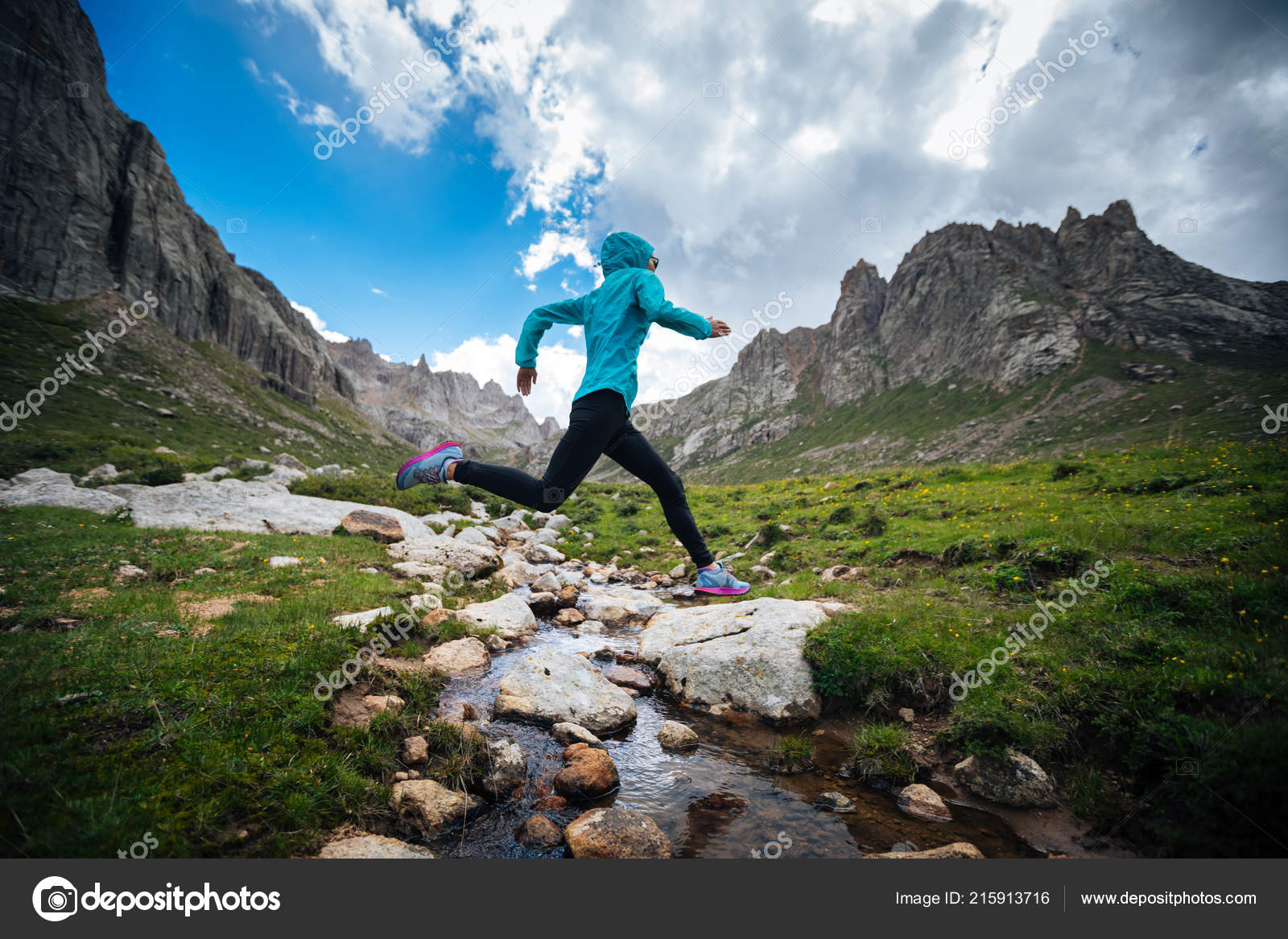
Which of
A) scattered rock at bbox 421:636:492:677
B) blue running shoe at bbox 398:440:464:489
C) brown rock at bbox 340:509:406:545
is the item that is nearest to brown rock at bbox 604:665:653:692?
scattered rock at bbox 421:636:492:677

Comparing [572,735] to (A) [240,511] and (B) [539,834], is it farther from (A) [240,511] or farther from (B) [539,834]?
(A) [240,511]

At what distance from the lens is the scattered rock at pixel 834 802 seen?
179 inches

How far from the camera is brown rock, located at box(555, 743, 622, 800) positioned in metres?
4.64

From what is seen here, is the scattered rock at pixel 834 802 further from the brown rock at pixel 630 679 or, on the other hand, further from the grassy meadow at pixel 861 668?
the brown rock at pixel 630 679

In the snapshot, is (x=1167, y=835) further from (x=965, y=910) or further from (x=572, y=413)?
(x=572, y=413)

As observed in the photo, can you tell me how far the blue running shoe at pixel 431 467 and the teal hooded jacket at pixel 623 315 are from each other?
2.14 meters

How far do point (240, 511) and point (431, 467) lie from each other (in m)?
12.6

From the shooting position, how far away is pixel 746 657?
7059 millimetres

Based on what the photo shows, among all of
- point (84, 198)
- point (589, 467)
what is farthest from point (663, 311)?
point (84, 198)

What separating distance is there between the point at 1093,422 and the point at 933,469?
116 metres

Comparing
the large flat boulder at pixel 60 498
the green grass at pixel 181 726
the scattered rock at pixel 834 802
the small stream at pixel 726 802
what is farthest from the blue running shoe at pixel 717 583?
the large flat boulder at pixel 60 498

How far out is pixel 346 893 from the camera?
2902 mm

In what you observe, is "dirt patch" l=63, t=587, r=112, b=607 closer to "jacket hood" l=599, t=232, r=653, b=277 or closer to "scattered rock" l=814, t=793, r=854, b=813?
"jacket hood" l=599, t=232, r=653, b=277

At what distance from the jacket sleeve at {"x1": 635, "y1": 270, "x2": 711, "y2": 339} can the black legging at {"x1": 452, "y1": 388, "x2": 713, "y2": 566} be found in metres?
1.01
